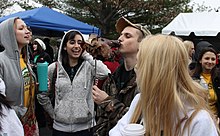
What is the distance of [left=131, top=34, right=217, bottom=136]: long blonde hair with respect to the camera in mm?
1685

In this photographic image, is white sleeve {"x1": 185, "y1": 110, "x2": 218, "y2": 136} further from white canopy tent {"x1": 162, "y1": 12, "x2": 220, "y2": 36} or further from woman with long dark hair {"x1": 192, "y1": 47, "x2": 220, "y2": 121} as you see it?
white canopy tent {"x1": 162, "y1": 12, "x2": 220, "y2": 36}

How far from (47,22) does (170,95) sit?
7.57m

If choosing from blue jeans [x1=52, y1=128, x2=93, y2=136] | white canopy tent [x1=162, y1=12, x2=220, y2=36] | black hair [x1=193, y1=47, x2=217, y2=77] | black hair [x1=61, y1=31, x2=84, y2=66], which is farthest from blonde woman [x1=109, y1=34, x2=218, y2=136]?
white canopy tent [x1=162, y1=12, x2=220, y2=36]

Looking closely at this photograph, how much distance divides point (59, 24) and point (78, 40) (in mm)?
5407

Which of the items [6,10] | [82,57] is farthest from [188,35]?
[6,10]

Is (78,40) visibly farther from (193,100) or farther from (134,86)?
(193,100)

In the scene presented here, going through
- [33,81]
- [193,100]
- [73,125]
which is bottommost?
[73,125]

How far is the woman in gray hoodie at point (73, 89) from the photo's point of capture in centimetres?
377

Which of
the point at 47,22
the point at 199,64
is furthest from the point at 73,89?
the point at 47,22

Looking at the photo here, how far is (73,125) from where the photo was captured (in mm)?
3783

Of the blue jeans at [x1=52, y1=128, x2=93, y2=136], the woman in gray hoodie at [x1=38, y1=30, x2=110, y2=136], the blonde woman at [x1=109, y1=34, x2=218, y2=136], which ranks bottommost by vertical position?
the blue jeans at [x1=52, y1=128, x2=93, y2=136]

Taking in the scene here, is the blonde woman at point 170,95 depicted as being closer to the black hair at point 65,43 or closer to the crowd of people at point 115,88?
the crowd of people at point 115,88

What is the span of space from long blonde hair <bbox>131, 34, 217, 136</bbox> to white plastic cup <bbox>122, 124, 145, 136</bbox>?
0.06 metres

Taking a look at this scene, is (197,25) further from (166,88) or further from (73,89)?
(166,88)
